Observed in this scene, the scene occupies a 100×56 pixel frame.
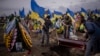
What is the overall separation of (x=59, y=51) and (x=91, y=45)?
3.51 feet

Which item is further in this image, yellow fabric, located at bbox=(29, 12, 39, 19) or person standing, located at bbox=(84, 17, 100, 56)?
yellow fabric, located at bbox=(29, 12, 39, 19)

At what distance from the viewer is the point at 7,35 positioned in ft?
12.3

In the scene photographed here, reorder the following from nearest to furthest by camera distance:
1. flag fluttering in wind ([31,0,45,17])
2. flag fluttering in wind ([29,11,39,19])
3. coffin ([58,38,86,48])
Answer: coffin ([58,38,86,48]), flag fluttering in wind ([31,0,45,17]), flag fluttering in wind ([29,11,39,19])

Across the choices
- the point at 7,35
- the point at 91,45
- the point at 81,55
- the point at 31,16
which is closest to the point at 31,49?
the point at 7,35

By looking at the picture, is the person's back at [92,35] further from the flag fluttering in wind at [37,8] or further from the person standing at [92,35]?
the flag fluttering in wind at [37,8]

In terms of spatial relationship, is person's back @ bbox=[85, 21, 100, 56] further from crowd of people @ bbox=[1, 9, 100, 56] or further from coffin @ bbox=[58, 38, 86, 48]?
coffin @ bbox=[58, 38, 86, 48]

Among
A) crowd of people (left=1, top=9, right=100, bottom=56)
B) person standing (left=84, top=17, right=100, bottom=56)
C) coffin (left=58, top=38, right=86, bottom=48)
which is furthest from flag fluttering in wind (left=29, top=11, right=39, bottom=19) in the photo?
person standing (left=84, top=17, right=100, bottom=56)

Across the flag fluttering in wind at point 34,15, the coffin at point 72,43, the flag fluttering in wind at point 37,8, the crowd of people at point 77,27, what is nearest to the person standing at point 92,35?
the crowd of people at point 77,27

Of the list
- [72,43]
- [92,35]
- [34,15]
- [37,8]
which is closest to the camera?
[92,35]

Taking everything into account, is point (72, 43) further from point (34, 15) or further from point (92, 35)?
point (34, 15)

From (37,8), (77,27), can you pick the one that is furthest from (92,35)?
(77,27)

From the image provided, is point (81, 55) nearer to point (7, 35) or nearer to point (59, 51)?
point (59, 51)

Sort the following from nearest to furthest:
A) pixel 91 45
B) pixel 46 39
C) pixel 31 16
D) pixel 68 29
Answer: pixel 91 45 < pixel 46 39 < pixel 68 29 < pixel 31 16

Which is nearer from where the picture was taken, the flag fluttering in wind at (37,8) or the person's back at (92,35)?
the person's back at (92,35)
